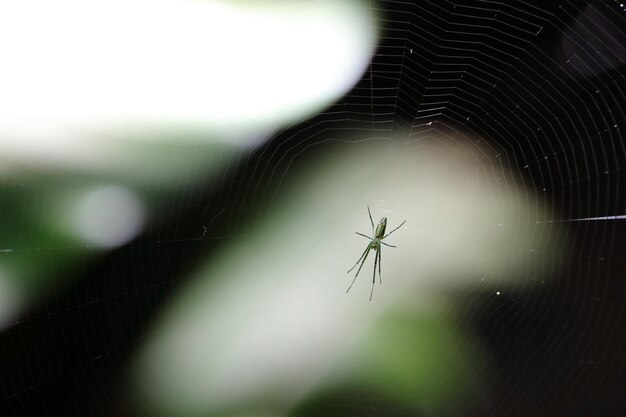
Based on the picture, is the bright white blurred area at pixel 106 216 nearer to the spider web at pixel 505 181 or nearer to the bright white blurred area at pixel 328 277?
the spider web at pixel 505 181

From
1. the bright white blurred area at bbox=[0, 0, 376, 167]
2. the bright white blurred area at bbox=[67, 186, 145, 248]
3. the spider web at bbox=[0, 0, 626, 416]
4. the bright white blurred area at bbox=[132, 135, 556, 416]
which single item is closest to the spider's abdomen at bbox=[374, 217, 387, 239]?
the bright white blurred area at bbox=[132, 135, 556, 416]

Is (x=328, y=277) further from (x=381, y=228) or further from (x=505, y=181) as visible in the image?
(x=505, y=181)

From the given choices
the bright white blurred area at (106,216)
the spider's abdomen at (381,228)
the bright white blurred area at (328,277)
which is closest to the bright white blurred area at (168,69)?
the bright white blurred area at (106,216)

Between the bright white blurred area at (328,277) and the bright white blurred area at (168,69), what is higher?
the bright white blurred area at (168,69)

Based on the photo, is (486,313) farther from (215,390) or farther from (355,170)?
(215,390)

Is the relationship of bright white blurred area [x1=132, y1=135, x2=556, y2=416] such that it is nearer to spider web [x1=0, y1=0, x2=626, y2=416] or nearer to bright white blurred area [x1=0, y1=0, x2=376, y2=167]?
spider web [x1=0, y1=0, x2=626, y2=416]

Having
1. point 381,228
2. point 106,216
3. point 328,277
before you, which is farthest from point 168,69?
point 381,228

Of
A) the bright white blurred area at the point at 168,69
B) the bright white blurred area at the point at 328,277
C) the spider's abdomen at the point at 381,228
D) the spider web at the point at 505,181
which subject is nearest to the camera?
the bright white blurred area at the point at 168,69
